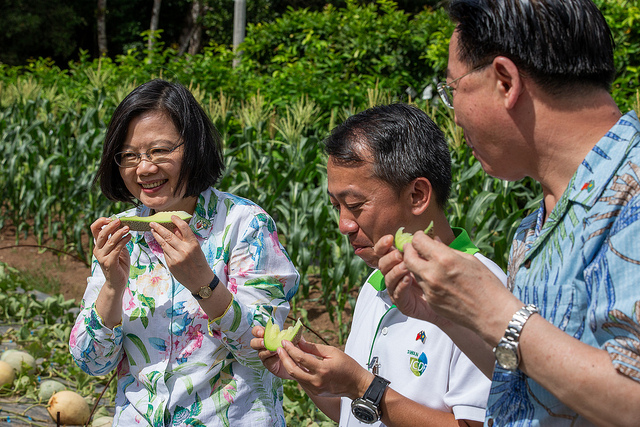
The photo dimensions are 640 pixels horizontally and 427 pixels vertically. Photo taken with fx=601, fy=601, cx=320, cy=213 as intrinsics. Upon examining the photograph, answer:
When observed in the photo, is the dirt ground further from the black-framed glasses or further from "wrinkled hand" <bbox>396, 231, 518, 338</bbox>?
"wrinkled hand" <bbox>396, 231, 518, 338</bbox>

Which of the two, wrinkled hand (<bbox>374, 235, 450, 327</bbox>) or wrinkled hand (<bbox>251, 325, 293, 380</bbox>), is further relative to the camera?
wrinkled hand (<bbox>251, 325, 293, 380</bbox>)

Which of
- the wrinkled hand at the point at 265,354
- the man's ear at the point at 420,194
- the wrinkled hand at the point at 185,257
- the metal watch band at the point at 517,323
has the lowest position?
the wrinkled hand at the point at 265,354

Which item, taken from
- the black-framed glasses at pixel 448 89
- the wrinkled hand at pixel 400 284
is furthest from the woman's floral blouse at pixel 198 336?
the black-framed glasses at pixel 448 89

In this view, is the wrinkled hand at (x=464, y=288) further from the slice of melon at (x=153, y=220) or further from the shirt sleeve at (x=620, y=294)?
the slice of melon at (x=153, y=220)

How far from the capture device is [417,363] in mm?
1619

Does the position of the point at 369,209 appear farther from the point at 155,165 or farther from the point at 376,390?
the point at 155,165

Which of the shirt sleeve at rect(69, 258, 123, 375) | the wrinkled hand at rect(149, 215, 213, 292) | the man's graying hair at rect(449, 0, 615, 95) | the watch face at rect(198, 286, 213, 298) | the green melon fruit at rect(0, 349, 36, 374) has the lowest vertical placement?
the green melon fruit at rect(0, 349, 36, 374)

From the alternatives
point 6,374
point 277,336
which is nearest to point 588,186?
point 277,336

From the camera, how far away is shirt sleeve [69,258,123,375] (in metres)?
1.98

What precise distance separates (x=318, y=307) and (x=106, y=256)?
3.61 metres

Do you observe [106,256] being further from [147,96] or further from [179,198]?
[147,96]

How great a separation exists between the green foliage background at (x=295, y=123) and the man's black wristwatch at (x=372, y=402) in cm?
Result: 262

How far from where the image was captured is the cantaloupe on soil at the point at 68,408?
3266mm

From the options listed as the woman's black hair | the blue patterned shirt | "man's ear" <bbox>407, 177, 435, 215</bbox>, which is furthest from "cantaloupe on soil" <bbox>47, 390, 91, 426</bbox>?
the blue patterned shirt
